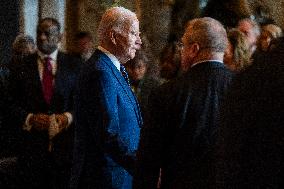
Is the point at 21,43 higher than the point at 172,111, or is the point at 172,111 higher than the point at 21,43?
the point at 21,43

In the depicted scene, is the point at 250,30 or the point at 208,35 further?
the point at 250,30

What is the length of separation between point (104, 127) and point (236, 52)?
1627 millimetres

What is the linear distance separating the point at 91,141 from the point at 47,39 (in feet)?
8.52

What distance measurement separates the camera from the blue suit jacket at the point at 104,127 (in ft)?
11.3

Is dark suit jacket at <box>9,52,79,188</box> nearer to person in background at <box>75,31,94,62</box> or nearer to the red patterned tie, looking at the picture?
the red patterned tie

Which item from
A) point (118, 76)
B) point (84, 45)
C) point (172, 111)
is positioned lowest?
point (172, 111)

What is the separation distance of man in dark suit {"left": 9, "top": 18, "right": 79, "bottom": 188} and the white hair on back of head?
6.70 ft

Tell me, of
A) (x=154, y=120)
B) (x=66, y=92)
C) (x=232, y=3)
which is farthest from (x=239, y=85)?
(x=232, y=3)

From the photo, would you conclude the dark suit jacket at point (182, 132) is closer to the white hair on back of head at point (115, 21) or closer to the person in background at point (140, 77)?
the white hair on back of head at point (115, 21)

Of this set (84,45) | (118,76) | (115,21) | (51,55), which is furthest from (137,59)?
(118,76)

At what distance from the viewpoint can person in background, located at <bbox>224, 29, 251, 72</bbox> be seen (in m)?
4.68

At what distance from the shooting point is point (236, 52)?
474 centimetres

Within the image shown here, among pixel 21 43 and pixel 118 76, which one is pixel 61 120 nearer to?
pixel 21 43

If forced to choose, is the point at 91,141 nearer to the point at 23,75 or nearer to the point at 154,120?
the point at 154,120
